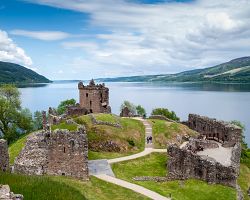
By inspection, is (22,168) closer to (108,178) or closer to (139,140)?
(108,178)

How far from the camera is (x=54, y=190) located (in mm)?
24547

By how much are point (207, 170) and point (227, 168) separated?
232 cm

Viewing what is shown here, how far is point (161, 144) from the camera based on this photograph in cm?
5738

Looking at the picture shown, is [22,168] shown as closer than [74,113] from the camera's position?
Yes

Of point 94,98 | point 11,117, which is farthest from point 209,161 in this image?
point 11,117

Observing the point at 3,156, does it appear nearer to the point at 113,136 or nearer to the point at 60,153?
the point at 60,153

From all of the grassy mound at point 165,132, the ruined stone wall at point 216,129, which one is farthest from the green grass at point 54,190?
the ruined stone wall at point 216,129

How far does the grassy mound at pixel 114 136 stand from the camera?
52312 millimetres

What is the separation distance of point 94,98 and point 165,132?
20799 millimetres

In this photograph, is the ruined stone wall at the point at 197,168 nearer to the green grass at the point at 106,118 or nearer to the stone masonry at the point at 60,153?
the stone masonry at the point at 60,153

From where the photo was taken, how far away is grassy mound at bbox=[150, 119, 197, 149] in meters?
58.2

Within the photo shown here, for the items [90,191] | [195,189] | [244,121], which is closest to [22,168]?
[90,191]

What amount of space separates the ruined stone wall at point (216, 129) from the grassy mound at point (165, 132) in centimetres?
430

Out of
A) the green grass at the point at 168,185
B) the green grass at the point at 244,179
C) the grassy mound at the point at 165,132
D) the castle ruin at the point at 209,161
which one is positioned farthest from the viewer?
the grassy mound at the point at 165,132
